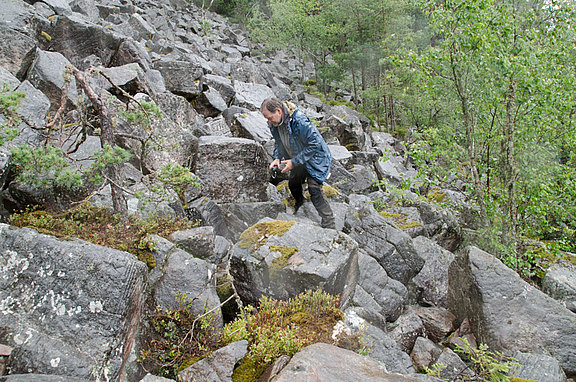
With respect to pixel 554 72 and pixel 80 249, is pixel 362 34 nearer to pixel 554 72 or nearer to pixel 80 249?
pixel 554 72

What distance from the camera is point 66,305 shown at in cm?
394

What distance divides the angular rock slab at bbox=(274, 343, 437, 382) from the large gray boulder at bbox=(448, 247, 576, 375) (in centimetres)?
382

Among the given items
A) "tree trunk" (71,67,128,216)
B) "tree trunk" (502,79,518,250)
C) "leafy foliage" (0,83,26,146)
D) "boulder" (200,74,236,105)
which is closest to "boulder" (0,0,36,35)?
"tree trunk" (71,67,128,216)

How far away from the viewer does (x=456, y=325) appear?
7473mm

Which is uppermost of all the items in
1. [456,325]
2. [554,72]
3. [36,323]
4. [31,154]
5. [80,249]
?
[554,72]

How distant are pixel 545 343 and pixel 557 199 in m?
5.98

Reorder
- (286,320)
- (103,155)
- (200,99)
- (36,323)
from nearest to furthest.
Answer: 1. (36,323)
2. (286,320)
3. (103,155)
4. (200,99)

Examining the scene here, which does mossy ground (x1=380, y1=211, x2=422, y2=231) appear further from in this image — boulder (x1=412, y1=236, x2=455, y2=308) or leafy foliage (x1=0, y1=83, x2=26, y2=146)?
leafy foliage (x1=0, y1=83, x2=26, y2=146)

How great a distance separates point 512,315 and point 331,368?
4827 mm

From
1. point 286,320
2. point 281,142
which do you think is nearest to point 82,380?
point 286,320

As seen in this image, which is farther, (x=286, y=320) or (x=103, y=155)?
(x=103, y=155)

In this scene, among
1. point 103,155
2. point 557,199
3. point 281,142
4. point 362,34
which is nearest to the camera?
point 103,155

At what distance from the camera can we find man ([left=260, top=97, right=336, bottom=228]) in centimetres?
733

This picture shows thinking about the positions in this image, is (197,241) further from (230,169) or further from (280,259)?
(230,169)
